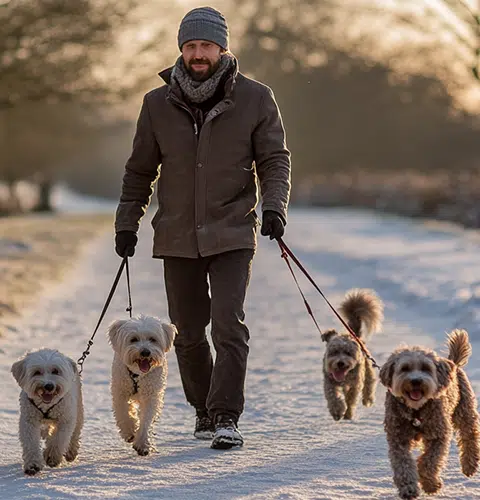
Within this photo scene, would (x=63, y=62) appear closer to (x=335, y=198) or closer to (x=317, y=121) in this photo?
(x=335, y=198)

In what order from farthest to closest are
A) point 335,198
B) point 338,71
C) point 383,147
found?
point 383,147 < point 338,71 < point 335,198

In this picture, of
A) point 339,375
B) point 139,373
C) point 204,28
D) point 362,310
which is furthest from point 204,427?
point 204,28

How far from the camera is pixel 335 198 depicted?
52.1 m

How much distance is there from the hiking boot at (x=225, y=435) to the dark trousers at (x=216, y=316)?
6 centimetres

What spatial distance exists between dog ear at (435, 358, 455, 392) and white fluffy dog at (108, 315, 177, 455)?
1678 millimetres

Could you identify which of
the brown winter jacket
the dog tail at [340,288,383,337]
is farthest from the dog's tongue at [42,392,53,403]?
the dog tail at [340,288,383,337]

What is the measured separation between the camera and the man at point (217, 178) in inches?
262

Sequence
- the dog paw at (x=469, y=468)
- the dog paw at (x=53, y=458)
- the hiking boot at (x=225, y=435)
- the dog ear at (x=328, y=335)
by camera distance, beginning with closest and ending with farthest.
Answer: the dog paw at (x=469, y=468), the dog paw at (x=53, y=458), the hiking boot at (x=225, y=435), the dog ear at (x=328, y=335)

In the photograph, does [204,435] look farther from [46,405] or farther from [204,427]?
[46,405]

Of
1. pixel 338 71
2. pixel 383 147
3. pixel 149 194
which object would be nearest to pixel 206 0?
pixel 149 194

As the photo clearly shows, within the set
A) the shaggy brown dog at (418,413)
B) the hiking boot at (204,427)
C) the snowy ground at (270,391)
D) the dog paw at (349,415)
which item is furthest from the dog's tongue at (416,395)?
the dog paw at (349,415)

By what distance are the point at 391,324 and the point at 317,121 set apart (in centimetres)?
5581

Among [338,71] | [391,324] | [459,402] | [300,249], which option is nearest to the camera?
[459,402]

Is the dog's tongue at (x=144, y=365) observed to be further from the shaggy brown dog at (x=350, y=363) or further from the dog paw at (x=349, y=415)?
the dog paw at (x=349, y=415)
